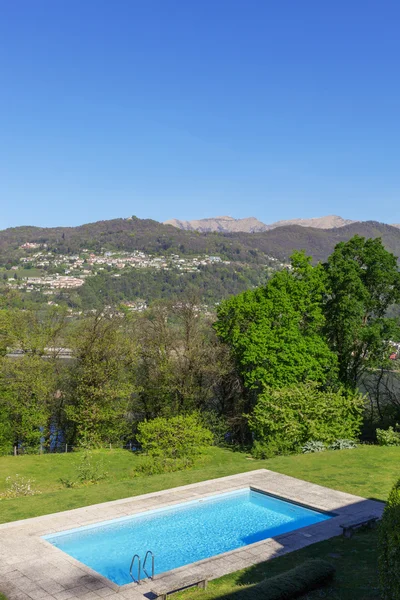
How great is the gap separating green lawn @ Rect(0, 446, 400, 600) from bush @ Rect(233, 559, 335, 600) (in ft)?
0.62

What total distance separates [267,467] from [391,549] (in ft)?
38.9

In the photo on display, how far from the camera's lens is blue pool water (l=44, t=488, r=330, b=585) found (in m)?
11.8

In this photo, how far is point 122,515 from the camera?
13.5 metres

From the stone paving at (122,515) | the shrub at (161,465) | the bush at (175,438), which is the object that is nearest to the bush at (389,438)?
the bush at (175,438)

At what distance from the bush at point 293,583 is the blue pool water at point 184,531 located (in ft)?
11.2

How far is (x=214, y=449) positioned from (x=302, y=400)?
16.8 ft

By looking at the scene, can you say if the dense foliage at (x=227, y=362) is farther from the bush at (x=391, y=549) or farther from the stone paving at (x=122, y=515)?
the bush at (x=391, y=549)

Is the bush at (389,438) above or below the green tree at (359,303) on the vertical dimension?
below

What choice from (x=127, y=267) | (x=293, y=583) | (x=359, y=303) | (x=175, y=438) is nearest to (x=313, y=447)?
(x=175, y=438)

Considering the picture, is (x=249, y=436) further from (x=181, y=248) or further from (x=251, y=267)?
(x=181, y=248)

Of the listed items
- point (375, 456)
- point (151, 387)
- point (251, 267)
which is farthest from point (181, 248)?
point (375, 456)

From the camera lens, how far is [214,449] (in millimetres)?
25812

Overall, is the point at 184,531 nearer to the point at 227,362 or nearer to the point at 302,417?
the point at 302,417

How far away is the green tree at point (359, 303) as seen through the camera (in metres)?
26.9
